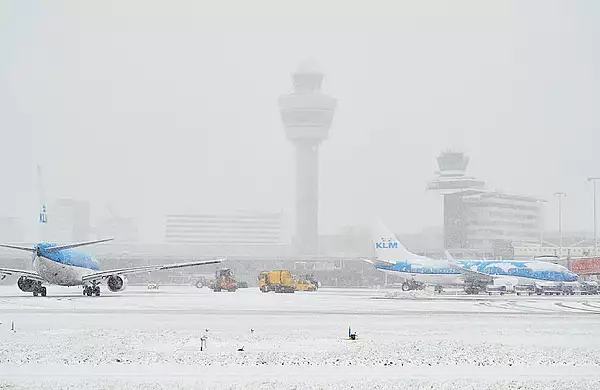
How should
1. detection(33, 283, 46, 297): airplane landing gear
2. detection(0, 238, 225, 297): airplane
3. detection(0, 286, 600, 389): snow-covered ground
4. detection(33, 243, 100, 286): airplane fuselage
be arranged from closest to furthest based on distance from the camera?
detection(0, 286, 600, 389): snow-covered ground, detection(0, 238, 225, 297): airplane, detection(33, 243, 100, 286): airplane fuselage, detection(33, 283, 46, 297): airplane landing gear

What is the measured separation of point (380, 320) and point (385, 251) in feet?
185

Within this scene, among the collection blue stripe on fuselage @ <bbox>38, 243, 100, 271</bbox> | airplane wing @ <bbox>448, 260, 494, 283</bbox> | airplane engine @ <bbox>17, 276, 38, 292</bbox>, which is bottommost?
airplane engine @ <bbox>17, 276, 38, 292</bbox>

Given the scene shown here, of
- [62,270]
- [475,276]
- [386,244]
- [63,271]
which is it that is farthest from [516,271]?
[62,270]

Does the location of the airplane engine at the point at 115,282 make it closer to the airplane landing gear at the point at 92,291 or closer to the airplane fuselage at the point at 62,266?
the airplane fuselage at the point at 62,266

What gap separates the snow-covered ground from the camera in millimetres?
20641

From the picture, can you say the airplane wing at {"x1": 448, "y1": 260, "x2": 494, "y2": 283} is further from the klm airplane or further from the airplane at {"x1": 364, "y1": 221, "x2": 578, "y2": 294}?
the klm airplane

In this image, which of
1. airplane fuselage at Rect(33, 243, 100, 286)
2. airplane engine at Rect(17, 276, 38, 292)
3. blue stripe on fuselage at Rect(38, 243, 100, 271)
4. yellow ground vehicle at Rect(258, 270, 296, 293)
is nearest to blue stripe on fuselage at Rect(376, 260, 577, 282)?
yellow ground vehicle at Rect(258, 270, 296, 293)

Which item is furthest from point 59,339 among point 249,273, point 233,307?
point 249,273

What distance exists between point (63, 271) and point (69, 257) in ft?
4.58

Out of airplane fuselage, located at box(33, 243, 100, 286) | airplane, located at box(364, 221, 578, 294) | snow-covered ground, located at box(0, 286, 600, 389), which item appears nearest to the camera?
snow-covered ground, located at box(0, 286, 600, 389)

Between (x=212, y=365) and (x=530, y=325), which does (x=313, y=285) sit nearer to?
(x=530, y=325)

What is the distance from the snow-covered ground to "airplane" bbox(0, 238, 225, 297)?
1711 centimetres

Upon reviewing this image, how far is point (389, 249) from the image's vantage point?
315ft

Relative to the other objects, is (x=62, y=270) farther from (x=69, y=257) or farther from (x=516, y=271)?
(x=516, y=271)
